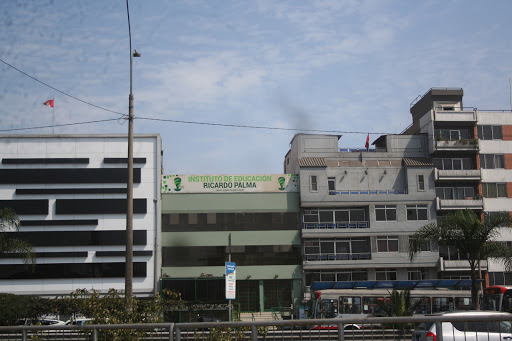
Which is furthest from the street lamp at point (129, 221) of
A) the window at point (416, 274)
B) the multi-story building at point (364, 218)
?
the window at point (416, 274)

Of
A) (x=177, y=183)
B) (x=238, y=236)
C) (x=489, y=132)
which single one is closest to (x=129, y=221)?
(x=238, y=236)

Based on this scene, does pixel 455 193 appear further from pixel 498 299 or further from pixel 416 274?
pixel 498 299

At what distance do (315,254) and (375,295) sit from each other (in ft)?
42.9

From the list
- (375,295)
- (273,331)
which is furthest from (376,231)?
(273,331)

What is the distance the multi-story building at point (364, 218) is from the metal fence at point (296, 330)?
133 feet

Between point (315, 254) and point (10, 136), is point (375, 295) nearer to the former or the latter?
point (315, 254)

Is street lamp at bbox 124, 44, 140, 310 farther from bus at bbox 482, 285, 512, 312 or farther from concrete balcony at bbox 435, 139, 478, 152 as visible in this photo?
concrete balcony at bbox 435, 139, 478, 152

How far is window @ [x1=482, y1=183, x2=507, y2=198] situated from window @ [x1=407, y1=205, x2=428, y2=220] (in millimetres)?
6523

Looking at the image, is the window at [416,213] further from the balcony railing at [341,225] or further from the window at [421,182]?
the balcony railing at [341,225]

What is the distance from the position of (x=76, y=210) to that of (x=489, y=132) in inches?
1552

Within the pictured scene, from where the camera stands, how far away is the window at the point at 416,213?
171ft

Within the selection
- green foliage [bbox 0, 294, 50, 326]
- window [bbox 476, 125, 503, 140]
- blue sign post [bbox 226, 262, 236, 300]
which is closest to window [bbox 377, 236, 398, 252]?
window [bbox 476, 125, 503, 140]

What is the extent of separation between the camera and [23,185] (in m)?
50.5

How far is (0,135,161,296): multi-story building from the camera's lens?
49594mm
